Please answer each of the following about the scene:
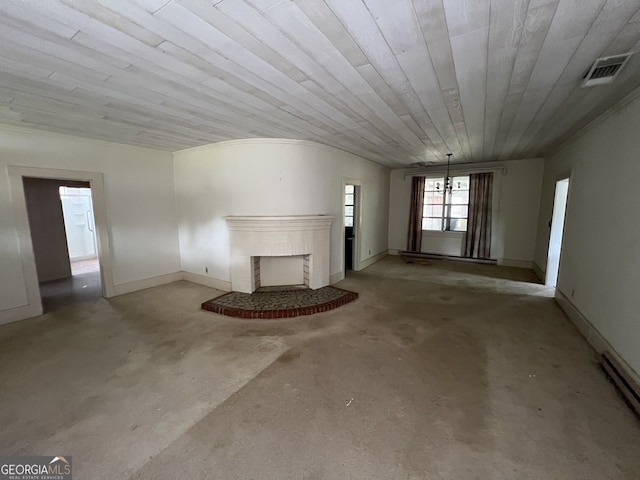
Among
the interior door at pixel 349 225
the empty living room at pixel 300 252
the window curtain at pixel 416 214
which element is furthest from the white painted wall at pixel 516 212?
the interior door at pixel 349 225

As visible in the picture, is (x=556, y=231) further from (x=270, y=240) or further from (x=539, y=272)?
(x=270, y=240)

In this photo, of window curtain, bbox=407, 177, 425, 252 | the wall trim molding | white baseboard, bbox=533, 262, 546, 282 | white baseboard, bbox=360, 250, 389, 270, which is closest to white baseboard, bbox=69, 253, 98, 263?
the wall trim molding

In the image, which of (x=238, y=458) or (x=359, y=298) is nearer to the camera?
(x=238, y=458)

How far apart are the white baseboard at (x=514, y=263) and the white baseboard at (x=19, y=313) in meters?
8.72

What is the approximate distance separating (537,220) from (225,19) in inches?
281

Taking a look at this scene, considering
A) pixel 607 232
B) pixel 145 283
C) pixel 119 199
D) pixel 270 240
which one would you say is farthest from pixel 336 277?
pixel 119 199

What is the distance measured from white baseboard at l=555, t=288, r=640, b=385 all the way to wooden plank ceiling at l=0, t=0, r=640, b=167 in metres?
2.30

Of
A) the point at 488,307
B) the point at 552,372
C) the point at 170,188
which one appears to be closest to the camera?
the point at 552,372

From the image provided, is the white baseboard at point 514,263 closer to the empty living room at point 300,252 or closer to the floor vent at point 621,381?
the empty living room at point 300,252

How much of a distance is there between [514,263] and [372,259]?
10.9ft

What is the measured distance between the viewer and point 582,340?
114 inches

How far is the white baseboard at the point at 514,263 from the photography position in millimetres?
6191

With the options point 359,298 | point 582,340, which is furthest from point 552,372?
point 359,298

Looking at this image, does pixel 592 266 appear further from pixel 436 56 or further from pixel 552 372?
pixel 436 56
